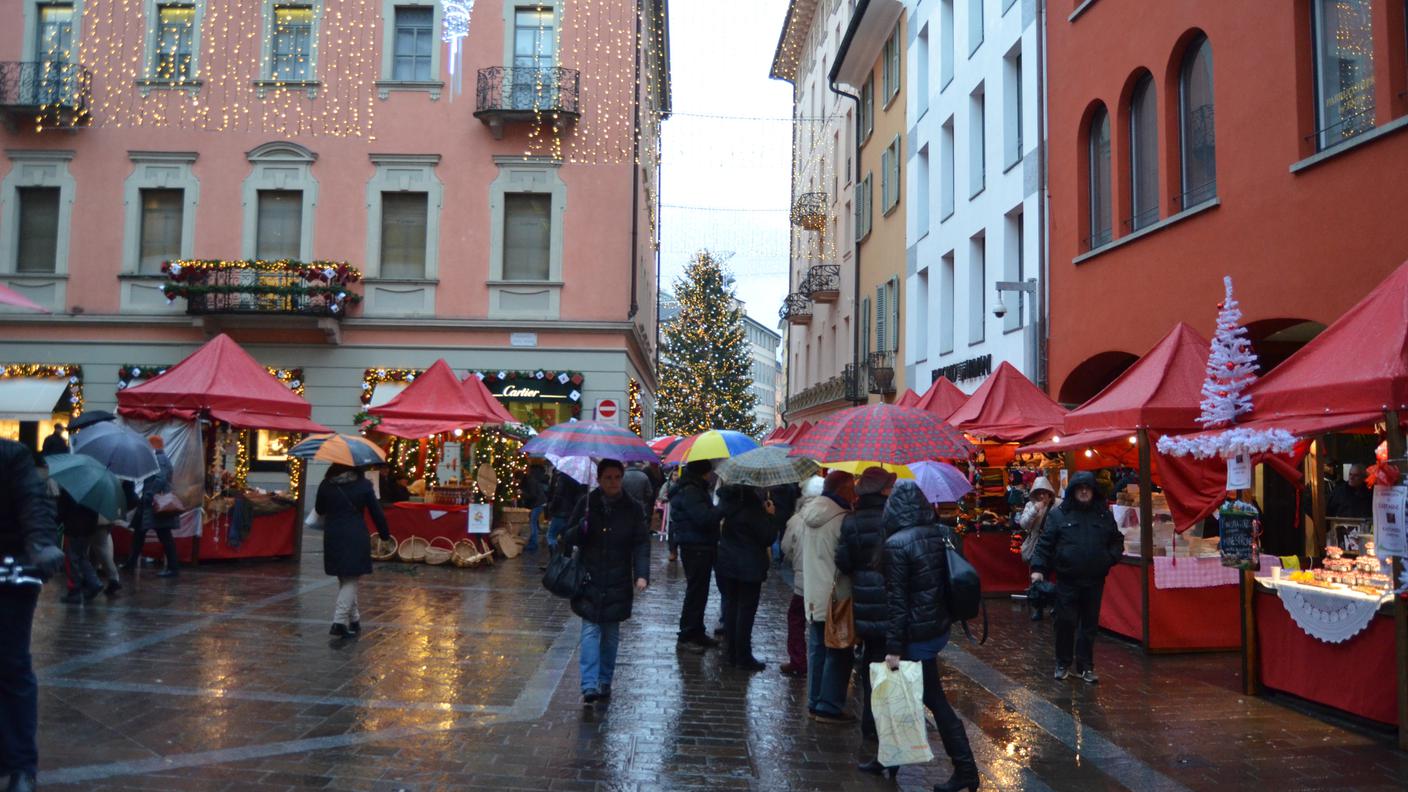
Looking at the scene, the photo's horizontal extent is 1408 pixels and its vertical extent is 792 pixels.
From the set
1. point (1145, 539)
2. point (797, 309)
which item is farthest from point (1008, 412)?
point (797, 309)

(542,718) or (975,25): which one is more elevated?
(975,25)

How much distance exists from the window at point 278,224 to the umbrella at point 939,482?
57.1 feet

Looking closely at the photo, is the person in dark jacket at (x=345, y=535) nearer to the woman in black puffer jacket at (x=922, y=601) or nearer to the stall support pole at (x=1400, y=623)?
the woman in black puffer jacket at (x=922, y=601)

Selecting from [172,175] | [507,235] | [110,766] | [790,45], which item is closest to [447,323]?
[507,235]

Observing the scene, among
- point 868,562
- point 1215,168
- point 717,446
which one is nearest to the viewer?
point 868,562

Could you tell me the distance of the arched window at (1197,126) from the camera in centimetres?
1357

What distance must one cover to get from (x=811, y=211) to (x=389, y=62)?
1934 centimetres

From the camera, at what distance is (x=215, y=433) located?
54.3 feet

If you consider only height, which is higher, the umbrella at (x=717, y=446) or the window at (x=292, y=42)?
the window at (x=292, y=42)

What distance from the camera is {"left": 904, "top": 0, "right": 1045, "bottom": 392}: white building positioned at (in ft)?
61.8

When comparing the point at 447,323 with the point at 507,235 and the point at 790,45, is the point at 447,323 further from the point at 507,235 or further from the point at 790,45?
the point at 790,45

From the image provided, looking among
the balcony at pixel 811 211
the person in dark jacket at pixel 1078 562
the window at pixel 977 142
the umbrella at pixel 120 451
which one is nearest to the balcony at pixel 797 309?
the balcony at pixel 811 211

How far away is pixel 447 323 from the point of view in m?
23.9

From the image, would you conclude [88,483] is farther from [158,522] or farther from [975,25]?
[975,25]
